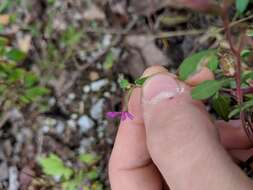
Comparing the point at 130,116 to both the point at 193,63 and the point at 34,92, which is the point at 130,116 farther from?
the point at 34,92

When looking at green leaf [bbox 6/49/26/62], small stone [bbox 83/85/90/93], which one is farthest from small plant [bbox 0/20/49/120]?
small stone [bbox 83/85/90/93]

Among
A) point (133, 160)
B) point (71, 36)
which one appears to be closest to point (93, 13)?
point (71, 36)

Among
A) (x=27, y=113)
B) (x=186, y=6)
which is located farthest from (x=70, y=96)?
(x=186, y=6)

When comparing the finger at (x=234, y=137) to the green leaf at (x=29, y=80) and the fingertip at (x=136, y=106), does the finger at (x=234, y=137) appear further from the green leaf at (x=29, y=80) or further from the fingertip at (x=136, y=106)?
the green leaf at (x=29, y=80)

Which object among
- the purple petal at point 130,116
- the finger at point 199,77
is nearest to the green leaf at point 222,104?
the finger at point 199,77

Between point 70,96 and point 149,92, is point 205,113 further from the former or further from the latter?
point 70,96

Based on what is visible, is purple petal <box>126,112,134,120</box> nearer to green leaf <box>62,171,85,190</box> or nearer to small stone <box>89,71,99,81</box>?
green leaf <box>62,171,85,190</box>
